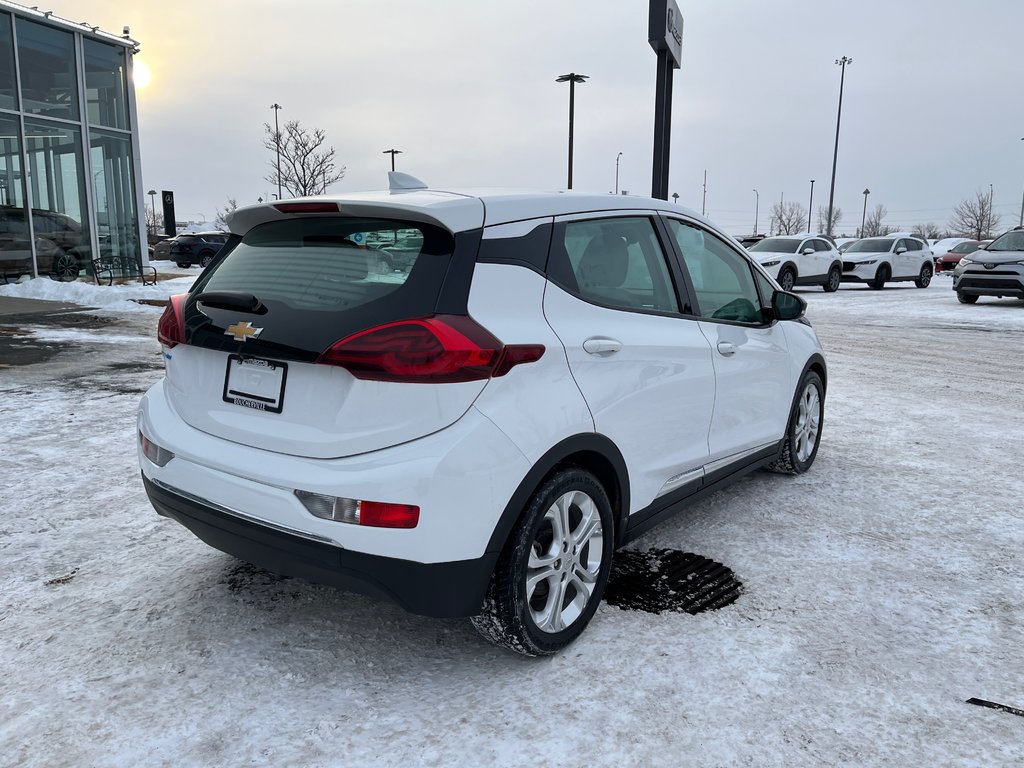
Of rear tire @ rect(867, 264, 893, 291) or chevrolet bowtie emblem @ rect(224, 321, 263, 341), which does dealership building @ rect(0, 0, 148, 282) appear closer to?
chevrolet bowtie emblem @ rect(224, 321, 263, 341)

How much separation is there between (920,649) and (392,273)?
240 cm

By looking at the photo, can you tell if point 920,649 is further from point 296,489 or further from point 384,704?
point 296,489

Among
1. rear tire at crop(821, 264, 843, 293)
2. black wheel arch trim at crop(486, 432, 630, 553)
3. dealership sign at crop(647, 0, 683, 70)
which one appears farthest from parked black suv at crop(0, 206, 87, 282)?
rear tire at crop(821, 264, 843, 293)

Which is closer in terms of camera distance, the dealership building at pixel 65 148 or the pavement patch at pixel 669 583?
the pavement patch at pixel 669 583

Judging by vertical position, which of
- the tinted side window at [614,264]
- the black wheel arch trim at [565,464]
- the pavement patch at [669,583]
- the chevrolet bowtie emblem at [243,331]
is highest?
the tinted side window at [614,264]

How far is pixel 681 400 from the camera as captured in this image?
3.48 m

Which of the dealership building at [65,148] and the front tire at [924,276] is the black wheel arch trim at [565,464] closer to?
the dealership building at [65,148]

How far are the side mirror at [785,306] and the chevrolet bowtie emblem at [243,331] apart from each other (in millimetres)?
2977

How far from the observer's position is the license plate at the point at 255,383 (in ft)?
8.71

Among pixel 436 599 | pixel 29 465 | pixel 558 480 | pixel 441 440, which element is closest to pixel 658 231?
pixel 558 480

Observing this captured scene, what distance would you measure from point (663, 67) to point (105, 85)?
15492mm

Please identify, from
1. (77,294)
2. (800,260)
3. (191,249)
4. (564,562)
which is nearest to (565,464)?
A: (564,562)

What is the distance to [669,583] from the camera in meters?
3.58

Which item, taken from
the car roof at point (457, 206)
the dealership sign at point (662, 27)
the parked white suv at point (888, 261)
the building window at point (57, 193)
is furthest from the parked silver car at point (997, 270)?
the building window at point (57, 193)
